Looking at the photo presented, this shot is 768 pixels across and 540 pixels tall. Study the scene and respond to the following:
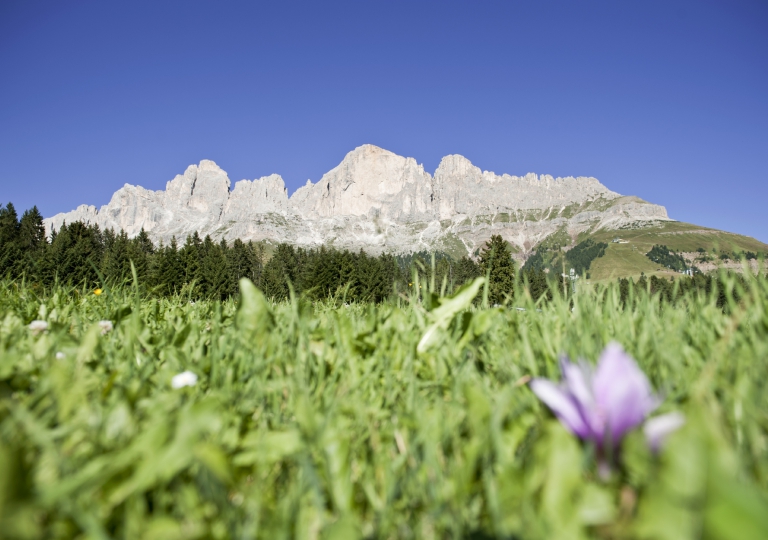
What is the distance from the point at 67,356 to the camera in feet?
6.05

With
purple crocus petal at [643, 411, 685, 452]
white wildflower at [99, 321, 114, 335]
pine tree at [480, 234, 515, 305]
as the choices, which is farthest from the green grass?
pine tree at [480, 234, 515, 305]

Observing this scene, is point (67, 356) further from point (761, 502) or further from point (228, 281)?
point (228, 281)

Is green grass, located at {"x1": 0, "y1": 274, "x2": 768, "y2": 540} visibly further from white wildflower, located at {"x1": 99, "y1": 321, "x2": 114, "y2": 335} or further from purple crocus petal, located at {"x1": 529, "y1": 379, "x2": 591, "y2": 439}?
white wildflower, located at {"x1": 99, "y1": 321, "x2": 114, "y2": 335}

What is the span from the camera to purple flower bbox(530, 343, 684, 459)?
912mm

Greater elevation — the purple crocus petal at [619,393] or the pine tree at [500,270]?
the pine tree at [500,270]

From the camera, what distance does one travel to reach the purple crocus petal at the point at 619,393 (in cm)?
91

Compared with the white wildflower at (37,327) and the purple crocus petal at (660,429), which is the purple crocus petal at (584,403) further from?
the white wildflower at (37,327)

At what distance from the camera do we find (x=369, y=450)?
132cm

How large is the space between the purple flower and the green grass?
0.06 meters

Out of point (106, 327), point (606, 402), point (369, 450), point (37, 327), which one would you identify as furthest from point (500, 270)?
point (606, 402)

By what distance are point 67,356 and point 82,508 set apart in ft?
4.12

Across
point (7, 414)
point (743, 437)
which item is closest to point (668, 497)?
point (743, 437)

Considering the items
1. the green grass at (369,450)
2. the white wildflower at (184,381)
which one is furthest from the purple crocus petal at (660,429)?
the white wildflower at (184,381)

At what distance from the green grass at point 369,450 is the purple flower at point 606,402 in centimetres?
6
